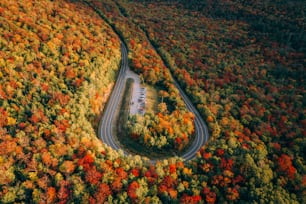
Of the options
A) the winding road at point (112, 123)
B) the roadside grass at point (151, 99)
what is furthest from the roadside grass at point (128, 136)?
the winding road at point (112, 123)

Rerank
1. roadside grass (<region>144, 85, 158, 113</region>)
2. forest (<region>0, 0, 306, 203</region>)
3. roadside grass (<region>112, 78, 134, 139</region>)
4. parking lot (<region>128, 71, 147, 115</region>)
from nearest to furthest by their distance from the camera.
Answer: forest (<region>0, 0, 306, 203</region>)
roadside grass (<region>112, 78, 134, 139</region>)
parking lot (<region>128, 71, 147, 115</region>)
roadside grass (<region>144, 85, 158, 113</region>)

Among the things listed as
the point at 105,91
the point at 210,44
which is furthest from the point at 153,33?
the point at 105,91

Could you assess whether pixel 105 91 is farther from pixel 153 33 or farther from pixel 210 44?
pixel 210 44

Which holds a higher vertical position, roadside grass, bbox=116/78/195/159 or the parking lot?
the parking lot

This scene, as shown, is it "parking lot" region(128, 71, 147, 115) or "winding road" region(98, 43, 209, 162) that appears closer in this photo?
"winding road" region(98, 43, 209, 162)

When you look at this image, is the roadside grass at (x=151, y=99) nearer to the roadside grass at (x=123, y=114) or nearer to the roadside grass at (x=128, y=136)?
the roadside grass at (x=128, y=136)

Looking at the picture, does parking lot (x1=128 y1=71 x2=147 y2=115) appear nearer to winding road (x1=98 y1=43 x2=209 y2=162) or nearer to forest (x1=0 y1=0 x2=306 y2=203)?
forest (x1=0 y1=0 x2=306 y2=203)

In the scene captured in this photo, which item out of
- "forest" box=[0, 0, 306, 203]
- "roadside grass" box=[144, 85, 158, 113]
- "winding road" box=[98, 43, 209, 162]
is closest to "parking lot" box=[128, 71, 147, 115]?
"roadside grass" box=[144, 85, 158, 113]
